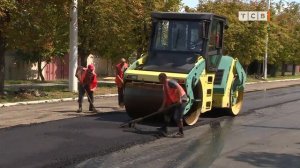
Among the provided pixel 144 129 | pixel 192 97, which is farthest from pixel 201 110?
pixel 144 129

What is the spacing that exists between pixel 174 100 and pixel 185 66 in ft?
5.75

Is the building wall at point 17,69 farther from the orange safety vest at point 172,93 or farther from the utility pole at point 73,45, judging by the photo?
the orange safety vest at point 172,93

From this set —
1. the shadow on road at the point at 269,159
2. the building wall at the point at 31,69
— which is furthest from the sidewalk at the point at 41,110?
the building wall at the point at 31,69

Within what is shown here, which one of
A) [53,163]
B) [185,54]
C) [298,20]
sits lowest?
[53,163]

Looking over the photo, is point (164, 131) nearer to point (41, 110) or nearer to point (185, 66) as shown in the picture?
point (185, 66)

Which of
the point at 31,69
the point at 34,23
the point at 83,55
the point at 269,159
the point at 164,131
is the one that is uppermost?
the point at 34,23

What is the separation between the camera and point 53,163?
29.0ft

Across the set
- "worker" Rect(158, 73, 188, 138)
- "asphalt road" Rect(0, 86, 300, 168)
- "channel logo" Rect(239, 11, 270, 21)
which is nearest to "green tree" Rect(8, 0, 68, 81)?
"asphalt road" Rect(0, 86, 300, 168)

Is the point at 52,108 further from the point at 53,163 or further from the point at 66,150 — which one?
the point at 53,163

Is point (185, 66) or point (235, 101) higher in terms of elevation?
point (185, 66)

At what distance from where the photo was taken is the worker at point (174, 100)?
1191cm

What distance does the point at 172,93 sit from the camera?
12.0 meters

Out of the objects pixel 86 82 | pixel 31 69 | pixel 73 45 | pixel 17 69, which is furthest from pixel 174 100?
pixel 31 69

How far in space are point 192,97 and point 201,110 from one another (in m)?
0.92
